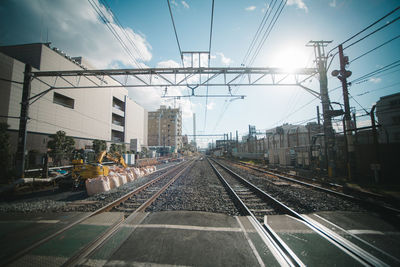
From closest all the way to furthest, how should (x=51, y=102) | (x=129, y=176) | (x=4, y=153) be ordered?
(x=129, y=176), (x=4, y=153), (x=51, y=102)

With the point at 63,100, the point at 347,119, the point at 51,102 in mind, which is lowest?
the point at 347,119

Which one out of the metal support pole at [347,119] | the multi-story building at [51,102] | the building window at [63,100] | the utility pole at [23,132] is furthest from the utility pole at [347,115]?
the building window at [63,100]

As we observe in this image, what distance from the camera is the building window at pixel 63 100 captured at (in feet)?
70.4

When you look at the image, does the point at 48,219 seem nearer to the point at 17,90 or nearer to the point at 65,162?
the point at 17,90

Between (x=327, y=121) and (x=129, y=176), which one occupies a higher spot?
(x=327, y=121)

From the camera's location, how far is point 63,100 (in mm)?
22828

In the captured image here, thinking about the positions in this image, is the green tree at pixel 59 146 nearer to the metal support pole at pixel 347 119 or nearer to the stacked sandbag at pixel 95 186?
the stacked sandbag at pixel 95 186

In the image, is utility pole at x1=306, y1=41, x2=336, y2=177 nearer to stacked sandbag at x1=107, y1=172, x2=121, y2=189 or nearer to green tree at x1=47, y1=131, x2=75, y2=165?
stacked sandbag at x1=107, y1=172, x2=121, y2=189

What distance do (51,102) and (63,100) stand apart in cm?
355

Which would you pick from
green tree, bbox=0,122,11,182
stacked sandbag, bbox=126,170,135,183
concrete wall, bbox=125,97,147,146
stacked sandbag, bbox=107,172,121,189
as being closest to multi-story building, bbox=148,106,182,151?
concrete wall, bbox=125,97,147,146

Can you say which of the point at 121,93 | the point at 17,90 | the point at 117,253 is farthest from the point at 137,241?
the point at 121,93

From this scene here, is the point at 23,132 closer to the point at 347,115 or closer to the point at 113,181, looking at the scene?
the point at 113,181

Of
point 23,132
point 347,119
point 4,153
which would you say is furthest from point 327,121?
point 4,153

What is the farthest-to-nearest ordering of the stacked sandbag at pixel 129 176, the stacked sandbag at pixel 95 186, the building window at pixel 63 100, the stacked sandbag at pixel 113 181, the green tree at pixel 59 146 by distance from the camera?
1. the building window at pixel 63 100
2. the green tree at pixel 59 146
3. the stacked sandbag at pixel 129 176
4. the stacked sandbag at pixel 113 181
5. the stacked sandbag at pixel 95 186
